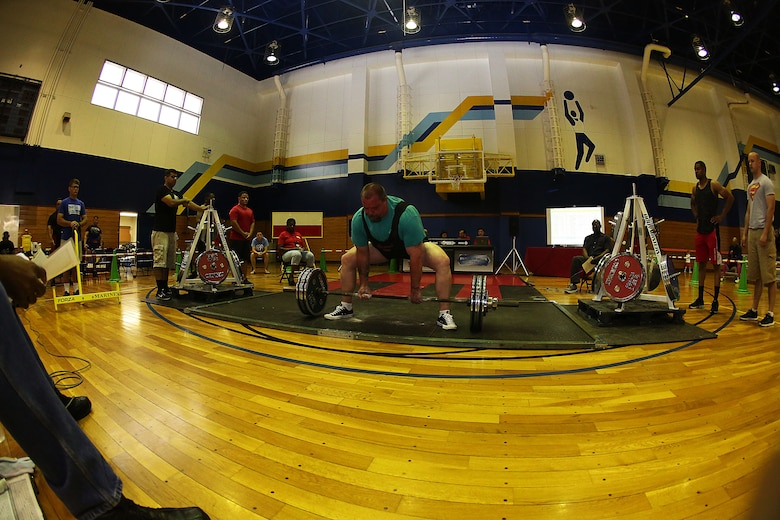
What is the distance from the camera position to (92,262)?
7.07m

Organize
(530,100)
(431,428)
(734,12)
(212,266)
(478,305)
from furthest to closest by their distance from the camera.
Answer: (530,100) → (734,12) → (212,266) → (478,305) → (431,428)

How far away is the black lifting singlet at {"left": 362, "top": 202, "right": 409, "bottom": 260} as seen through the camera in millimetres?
2596


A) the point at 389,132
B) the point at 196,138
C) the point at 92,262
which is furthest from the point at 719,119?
the point at 92,262

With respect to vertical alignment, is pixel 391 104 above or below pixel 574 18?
below

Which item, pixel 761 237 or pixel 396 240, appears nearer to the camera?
pixel 396 240

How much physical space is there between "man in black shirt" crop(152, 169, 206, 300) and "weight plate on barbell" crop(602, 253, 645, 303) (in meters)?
4.67

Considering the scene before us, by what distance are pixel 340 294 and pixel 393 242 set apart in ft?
2.27

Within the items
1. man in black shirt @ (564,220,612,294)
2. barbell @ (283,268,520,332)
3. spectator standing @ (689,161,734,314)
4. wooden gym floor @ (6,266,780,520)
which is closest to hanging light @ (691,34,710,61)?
man in black shirt @ (564,220,612,294)

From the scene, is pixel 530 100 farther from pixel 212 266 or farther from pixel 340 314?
pixel 212 266

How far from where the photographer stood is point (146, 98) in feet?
30.5

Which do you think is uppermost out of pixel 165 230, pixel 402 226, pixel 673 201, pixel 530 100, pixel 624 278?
pixel 530 100

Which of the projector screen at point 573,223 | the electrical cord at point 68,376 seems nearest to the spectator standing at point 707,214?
the electrical cord at point 68,376

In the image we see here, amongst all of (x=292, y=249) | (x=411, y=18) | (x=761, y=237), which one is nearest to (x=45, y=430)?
(x=761, y=237)

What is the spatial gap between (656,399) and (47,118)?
492 inches
